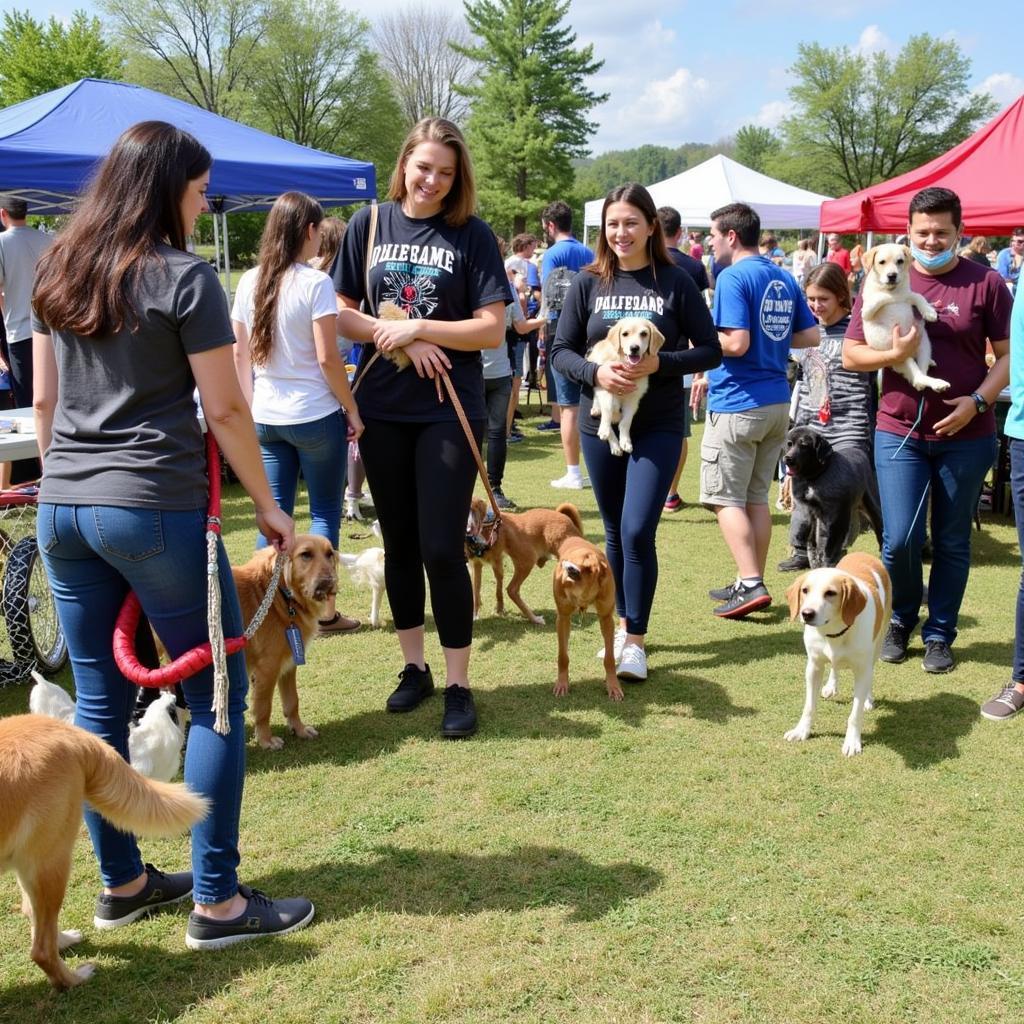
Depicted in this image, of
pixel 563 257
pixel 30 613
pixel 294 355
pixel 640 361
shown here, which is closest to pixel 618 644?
pixel 640 361

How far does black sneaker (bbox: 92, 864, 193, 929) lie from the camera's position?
8.34 feet

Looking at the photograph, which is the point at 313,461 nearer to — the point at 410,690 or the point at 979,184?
the point at 410,690

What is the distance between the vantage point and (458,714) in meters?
3.79

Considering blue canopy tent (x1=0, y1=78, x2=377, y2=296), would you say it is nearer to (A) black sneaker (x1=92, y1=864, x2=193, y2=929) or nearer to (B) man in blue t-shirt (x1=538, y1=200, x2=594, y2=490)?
(B) man in blue t-shirt (x1=538, y1=200, x2=594, y2=490)

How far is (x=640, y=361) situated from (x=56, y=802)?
2810mm

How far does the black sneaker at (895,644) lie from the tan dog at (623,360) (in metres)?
1.78

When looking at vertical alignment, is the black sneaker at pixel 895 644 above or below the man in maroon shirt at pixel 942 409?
below

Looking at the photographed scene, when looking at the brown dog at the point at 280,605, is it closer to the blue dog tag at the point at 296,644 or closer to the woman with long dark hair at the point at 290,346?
the blue dog tag at the point at 296,644

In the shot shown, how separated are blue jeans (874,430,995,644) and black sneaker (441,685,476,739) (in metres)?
2.29

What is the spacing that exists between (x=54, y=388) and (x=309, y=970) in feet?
5.44

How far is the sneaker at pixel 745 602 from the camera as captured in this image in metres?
5.25

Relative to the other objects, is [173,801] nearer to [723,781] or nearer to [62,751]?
[62,751]

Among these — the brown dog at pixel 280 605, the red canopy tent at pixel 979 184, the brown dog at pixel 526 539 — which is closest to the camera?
the brown dog at pixel 280 605

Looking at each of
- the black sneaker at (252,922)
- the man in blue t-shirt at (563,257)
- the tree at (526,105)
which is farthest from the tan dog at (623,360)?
the tree at (526,105)
